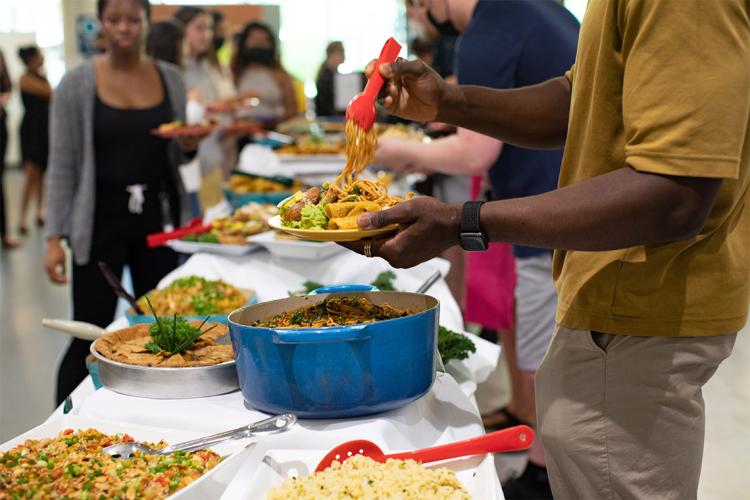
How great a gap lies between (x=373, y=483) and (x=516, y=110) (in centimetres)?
106

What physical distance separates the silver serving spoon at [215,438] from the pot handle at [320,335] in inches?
5.5

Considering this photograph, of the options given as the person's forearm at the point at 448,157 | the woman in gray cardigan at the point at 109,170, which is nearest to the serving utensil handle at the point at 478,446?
the person's forearm at the point at 448,157

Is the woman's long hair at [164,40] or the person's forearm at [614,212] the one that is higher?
the woman's long hair at [164,40]

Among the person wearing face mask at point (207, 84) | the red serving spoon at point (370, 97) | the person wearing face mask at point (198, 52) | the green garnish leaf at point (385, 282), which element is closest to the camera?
the red serving spoon at point (370, 97)

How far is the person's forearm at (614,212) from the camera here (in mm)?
1288

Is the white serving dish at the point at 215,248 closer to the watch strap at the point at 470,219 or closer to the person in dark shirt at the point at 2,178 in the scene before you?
the watch strap at the point at 470,219

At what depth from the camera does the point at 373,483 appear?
1.25 m

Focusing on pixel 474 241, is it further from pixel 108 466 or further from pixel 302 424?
pixel 108 466

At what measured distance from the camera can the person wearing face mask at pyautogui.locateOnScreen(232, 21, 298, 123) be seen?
26.1ft

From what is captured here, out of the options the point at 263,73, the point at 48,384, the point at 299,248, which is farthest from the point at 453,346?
the point at 263,73

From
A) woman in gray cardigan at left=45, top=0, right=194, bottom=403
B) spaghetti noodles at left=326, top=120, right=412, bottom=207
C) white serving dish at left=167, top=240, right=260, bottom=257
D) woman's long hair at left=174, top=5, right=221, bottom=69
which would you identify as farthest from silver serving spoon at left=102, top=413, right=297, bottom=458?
woman's long hair at left=174, top=5, right=221, bottom=69

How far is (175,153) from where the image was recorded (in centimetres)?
390

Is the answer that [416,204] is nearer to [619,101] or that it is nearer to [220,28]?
[619,101]

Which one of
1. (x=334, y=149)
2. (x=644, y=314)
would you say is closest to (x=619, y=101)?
(x=644, y=314)
